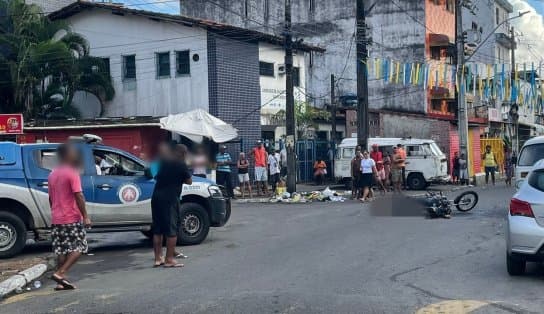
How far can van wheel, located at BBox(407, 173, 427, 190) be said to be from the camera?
92.7 feet

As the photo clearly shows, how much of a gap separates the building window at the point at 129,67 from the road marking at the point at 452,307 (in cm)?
2514

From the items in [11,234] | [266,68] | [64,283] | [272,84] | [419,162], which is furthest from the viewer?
[272,84]

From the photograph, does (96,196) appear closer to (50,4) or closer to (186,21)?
(186,21)

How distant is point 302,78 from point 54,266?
84.4 ft

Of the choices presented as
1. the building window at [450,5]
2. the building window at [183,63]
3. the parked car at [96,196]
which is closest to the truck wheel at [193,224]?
the parked car at [96,196]

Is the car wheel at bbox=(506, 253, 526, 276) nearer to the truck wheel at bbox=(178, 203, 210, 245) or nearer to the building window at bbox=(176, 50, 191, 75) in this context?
the truck wheel at bbox=(178, 203, 210, 245)

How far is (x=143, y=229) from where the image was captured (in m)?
12.8

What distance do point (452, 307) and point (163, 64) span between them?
80.3 feet

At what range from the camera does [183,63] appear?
2969 cm

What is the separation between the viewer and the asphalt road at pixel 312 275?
25.3 ft

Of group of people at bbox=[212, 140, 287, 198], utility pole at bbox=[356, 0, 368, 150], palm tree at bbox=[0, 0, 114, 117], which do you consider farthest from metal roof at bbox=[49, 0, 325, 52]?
group of people at bbox=[212, 140, 287, 198]

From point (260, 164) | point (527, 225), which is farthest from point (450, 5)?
point (527, 225)

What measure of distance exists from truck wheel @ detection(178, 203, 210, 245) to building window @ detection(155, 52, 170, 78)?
18.2 metres

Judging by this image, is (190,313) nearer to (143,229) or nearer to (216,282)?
(216,282)
